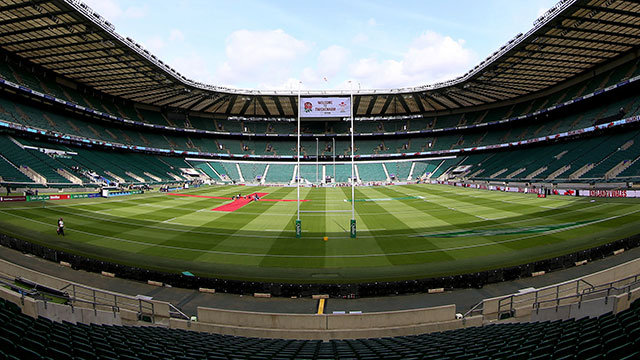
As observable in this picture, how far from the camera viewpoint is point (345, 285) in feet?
45.0

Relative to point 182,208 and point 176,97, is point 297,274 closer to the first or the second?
point 182,208

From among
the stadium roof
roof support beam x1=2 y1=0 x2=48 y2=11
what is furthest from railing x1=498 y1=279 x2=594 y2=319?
roof support beam x1=2 y1=0 x2=48 y2=11

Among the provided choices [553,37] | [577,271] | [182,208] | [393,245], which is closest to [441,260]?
[393,245]

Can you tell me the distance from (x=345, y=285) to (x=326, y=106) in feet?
223

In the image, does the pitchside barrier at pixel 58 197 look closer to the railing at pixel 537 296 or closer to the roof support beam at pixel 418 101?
the railing at pixel 537 296

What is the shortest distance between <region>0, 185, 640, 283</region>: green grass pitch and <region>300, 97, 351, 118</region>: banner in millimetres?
46288

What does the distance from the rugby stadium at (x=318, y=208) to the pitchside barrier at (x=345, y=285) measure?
107mm

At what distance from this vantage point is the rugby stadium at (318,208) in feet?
28.7

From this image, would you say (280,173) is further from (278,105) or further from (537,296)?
(537,296)

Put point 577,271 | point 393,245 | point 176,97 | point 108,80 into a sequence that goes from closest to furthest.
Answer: point 577,271
point 393,245
point 108,80
point 176,97

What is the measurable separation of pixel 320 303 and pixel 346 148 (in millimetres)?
83134

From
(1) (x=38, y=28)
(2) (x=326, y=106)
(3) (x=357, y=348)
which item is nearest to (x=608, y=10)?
(3) (x=357, y=348)

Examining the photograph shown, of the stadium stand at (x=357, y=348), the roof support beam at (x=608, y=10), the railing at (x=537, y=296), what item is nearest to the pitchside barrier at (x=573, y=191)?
the roof support beam at (x=608, y=10)

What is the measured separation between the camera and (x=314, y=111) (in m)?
77.2
